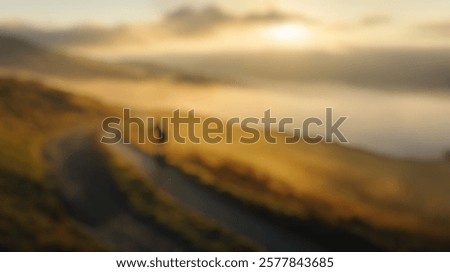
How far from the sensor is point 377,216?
143 cm

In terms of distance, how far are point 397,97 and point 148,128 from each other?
0.64 m

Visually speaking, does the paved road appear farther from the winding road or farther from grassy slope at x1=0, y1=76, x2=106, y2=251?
grassy slope at x1=0, y1=76, x2=106, y2=251

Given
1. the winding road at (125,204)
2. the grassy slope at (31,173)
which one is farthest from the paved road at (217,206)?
the grassy slope at (31,173)

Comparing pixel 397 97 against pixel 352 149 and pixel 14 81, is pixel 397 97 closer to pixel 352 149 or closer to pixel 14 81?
pixel 352 149

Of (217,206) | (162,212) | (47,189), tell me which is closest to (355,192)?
(217,206)

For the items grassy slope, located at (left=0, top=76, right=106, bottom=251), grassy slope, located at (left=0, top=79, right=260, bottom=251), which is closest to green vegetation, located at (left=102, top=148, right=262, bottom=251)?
grassy slope, located at (left=0, top=79, right=260, bottom=251)

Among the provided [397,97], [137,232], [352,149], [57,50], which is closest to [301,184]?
[352,149]

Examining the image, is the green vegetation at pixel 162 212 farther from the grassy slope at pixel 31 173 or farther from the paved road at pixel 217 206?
the grassy slope at pixel 31 173
